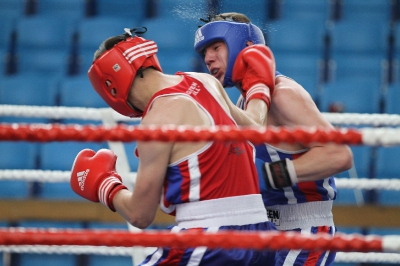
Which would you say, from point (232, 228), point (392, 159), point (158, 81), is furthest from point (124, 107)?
point (392, 159)

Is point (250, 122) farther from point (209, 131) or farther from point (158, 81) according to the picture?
point (209, 131)

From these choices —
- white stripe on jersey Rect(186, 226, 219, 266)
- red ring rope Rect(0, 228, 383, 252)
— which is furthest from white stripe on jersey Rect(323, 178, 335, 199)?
red ring rope Rect(0, 228, 383, 252)

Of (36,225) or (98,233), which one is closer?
(98,233)

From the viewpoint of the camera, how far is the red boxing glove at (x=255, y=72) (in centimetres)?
174

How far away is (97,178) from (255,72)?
589mm

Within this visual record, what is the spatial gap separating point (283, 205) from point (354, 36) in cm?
315

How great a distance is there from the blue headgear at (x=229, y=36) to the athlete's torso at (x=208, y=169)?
0.38 m

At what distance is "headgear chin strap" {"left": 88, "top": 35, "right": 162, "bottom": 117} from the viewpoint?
160cm

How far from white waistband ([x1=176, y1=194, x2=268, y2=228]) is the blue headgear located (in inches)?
22.5

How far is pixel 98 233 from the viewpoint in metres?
1.04

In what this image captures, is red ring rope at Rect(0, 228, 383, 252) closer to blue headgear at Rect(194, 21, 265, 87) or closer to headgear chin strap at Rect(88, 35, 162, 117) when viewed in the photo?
headgear chin strap at Rect(88, 35, 162, 117)

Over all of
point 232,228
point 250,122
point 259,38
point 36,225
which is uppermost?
point 259,38

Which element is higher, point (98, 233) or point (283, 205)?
point (98, 233)

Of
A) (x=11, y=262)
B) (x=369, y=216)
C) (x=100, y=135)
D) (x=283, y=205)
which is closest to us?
(x=100, y=135)
